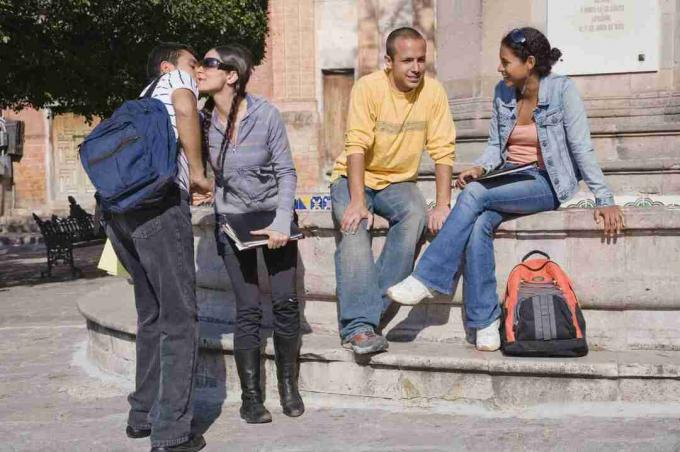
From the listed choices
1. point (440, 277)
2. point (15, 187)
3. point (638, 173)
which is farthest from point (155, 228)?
point (15, 187)

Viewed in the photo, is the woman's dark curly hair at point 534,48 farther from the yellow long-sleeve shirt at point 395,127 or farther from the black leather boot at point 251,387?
the black leather boot at point 251,387

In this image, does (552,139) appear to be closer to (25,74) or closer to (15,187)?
(25,74)

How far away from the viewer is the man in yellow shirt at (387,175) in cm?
529

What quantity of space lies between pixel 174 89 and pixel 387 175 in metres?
1.39

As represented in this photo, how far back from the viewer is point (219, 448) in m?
4.60

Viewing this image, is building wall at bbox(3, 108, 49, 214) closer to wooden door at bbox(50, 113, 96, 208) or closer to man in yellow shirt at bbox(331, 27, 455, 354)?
wooden door at bbox(50, 113, 96, 208)

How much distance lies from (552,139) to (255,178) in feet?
5.38

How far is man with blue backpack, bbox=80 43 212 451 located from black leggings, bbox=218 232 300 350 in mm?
448

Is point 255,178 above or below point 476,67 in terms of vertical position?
below

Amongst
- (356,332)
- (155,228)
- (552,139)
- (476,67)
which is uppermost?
(476,67)

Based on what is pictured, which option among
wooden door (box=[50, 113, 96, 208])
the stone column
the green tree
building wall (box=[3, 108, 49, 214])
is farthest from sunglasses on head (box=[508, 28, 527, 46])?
building wall (box=[3, 108, 49, 214])

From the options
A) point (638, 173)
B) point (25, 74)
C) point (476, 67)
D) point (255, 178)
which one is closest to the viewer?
point (255, 178)

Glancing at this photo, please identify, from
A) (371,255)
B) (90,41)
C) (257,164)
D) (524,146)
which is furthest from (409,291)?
(90,41)

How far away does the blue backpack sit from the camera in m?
4.41
